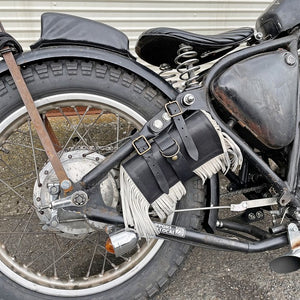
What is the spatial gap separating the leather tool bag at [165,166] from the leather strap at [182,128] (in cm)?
2

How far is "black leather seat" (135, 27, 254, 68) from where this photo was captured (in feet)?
4.50

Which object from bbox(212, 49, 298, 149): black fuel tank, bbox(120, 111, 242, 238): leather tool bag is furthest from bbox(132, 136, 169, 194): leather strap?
bbox(212, 49, 298, 149): black fuel tank

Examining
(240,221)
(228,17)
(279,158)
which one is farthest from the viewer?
(228,17)

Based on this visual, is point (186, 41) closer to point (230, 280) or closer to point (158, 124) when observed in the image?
point (158, 124)

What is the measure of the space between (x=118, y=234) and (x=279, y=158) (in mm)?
864

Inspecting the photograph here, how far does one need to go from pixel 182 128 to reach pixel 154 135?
119 millimetres

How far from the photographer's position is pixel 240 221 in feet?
5.80

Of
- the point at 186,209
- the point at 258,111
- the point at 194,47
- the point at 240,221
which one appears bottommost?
the point at 240,221

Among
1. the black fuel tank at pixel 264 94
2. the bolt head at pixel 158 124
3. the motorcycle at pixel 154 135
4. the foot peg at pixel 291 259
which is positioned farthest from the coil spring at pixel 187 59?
the foot peg at pixel 291 259

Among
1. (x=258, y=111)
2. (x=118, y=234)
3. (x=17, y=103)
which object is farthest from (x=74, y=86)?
(x=258, y=111)

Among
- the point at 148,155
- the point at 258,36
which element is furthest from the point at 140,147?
the point at 258,36

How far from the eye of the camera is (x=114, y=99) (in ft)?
4.65

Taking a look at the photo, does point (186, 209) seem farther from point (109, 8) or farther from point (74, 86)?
point (109, 8)

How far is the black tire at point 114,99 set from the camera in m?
1.35
